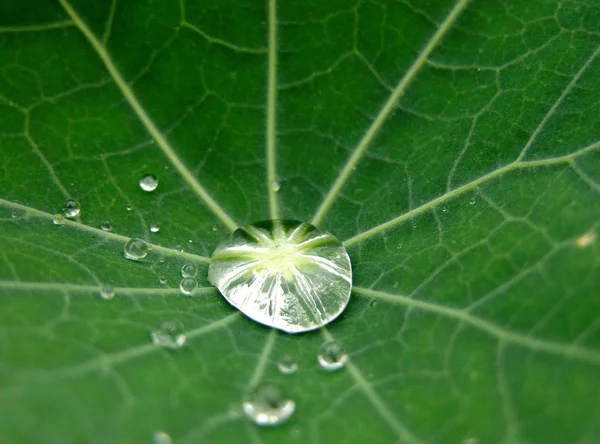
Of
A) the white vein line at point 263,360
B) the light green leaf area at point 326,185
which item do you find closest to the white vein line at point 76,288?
the light green leaf area at point 326,185

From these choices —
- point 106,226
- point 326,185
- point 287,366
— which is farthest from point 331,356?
point 106,226

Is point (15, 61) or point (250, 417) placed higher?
point (15, 61)

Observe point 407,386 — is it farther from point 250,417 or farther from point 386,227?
point 386,227

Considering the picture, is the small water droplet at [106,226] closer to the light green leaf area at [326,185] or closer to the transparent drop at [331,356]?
the light green leaf area at [326,185]

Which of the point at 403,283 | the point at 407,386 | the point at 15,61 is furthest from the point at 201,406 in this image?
the point at 15,61

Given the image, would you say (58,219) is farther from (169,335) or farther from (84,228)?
(169,335)
